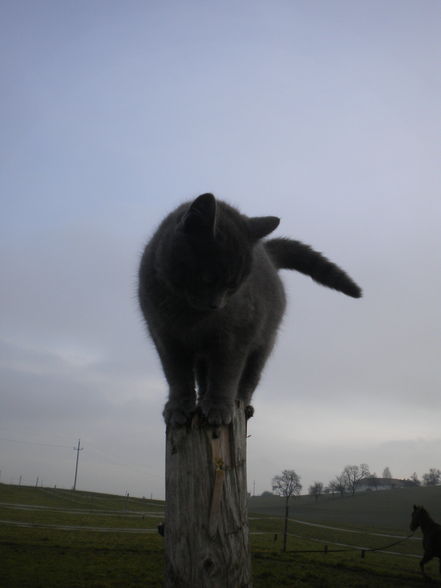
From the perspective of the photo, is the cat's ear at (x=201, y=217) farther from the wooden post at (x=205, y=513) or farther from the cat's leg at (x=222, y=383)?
the wooden post at (x=205, y=513)

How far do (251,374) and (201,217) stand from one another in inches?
69.8

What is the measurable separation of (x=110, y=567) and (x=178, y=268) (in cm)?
1662

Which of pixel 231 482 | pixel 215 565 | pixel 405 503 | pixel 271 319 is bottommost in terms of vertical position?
pixel 405 503

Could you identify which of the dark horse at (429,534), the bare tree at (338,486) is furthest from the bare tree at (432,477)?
the dark horse at (429,534)

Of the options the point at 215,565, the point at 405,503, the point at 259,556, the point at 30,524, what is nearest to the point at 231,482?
the point at 215,565

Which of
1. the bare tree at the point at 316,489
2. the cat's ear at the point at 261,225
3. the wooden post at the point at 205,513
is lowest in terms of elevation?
the bare tree at the point at 316,489

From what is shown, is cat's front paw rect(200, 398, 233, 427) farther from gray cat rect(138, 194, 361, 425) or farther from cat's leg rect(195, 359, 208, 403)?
cat's leg rect(195, 359, 208, 403)

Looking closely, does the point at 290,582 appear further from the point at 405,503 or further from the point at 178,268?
the point at 405,503

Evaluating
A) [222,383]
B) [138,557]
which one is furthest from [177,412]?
[138,557]

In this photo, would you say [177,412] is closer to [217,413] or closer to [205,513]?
[217,413]

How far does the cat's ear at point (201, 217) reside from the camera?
312 centimetres

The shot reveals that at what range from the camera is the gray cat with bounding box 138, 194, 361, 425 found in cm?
330

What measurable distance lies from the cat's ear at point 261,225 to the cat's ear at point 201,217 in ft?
1.80

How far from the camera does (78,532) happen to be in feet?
81.0
